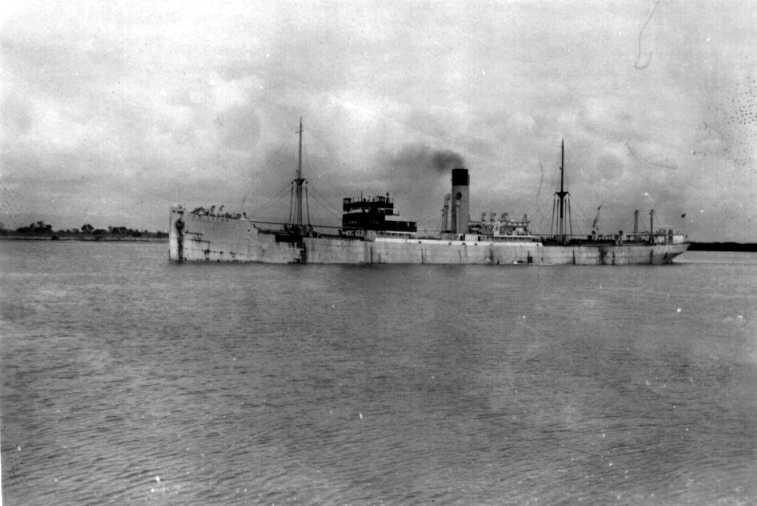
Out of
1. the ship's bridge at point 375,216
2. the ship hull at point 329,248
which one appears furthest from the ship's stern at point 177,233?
the ship's bridge at point 375,216

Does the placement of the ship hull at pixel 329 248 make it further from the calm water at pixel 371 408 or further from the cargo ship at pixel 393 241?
the calm water at pixel 371 408

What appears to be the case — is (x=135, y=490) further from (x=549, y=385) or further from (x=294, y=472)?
(x=549, y=385)

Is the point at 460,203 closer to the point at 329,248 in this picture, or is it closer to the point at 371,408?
the point at 329,248

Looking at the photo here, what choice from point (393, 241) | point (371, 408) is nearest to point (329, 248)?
point (393, 241)

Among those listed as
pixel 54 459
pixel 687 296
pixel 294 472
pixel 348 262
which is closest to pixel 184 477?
pixel 294 472

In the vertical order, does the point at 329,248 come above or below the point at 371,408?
above

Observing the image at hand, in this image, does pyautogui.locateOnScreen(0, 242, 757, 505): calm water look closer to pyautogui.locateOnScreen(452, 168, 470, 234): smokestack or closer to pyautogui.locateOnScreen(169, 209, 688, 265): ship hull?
pyautogui.locateOnScreen(169, 209, 688, 265): ship hull
